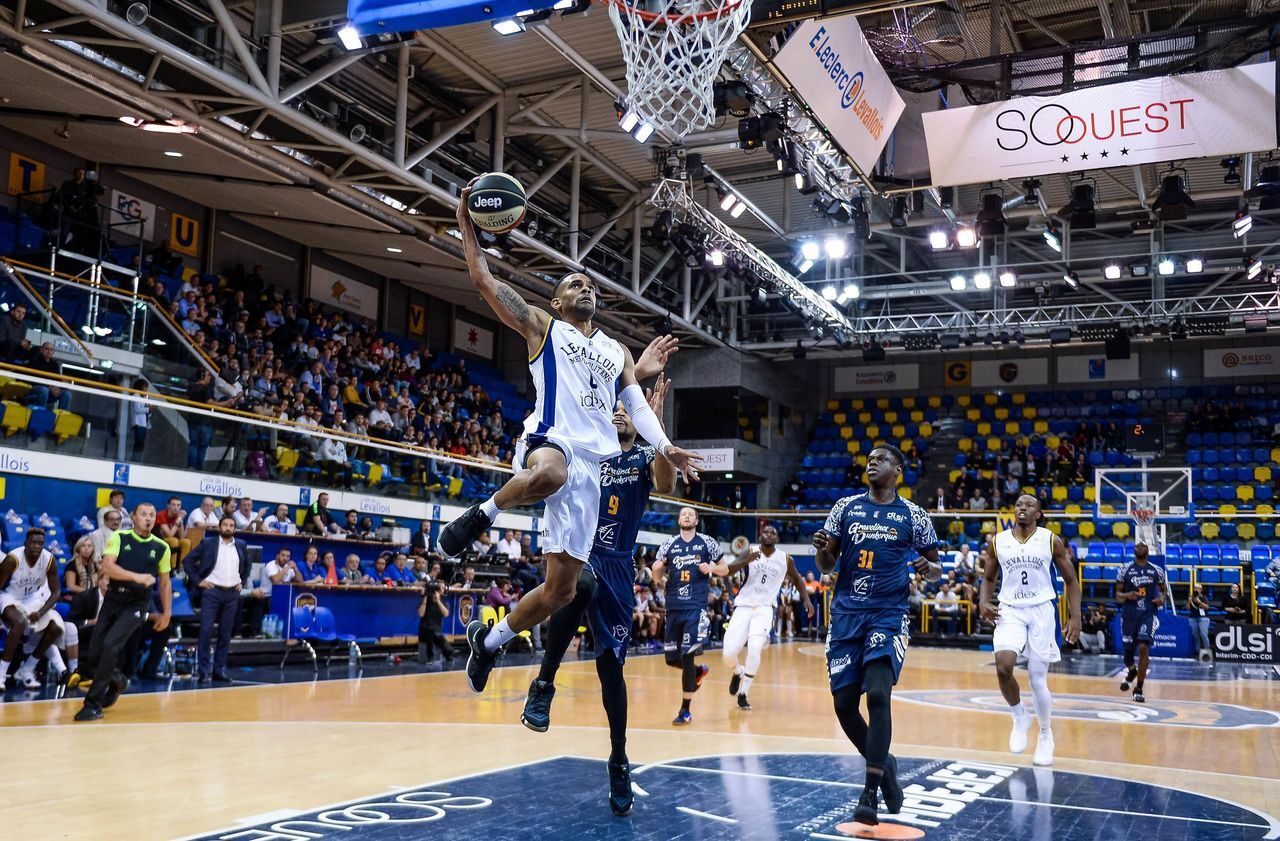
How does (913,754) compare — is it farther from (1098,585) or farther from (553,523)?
(1098,585)

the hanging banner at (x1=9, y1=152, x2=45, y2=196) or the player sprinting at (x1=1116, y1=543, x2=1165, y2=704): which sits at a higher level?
the hanging banner at (x1=9, y1=152, x2=45, y2=196)

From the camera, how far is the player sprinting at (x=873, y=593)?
6.13m

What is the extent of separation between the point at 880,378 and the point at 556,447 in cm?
3583

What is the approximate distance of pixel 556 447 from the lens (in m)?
5.61

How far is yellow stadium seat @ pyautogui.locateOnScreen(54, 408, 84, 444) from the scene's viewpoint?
14.3 m

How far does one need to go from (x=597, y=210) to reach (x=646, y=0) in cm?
1818

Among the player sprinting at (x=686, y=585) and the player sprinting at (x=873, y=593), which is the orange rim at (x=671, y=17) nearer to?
the player sprinting at (x=873, y=593)

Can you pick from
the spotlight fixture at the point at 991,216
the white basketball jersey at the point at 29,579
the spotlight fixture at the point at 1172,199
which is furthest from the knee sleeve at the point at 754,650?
the spotlight fixture at the point at 1172,199

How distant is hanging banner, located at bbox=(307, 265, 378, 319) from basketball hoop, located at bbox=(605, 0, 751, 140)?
19.3 meters

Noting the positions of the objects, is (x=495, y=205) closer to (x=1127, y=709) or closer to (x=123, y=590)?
(x=123, y=590)

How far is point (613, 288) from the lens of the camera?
25.1 m

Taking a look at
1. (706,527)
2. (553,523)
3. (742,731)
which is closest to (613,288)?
(706,527)

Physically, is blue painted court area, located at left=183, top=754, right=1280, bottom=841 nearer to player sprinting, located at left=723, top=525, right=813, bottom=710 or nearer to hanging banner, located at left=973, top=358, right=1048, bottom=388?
player sprinting, located at left=723, top=525, right=813, bottom=710

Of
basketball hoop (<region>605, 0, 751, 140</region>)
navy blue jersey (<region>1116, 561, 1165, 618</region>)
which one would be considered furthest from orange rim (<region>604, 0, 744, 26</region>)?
navy blue jersey (<region>1116, 561, 1165, 618</region>)
